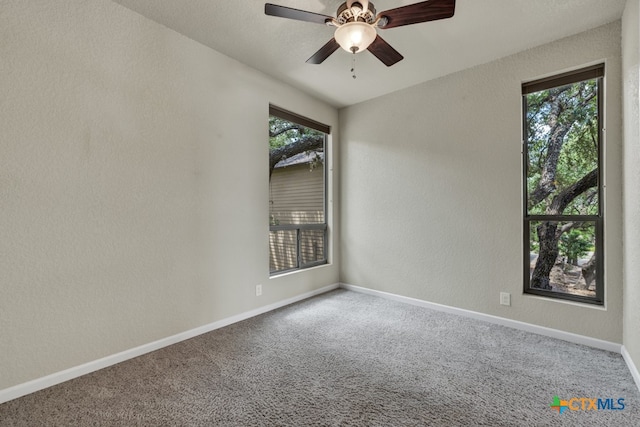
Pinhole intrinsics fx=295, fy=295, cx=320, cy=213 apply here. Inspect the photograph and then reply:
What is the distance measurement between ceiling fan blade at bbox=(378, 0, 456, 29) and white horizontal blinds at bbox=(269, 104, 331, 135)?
1830 millimetres

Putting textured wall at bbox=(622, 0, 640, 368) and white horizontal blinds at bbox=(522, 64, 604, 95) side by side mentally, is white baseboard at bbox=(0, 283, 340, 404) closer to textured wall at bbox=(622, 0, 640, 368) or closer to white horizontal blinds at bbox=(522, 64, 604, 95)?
textured wall at bbox=(622, 0, 640, 368)

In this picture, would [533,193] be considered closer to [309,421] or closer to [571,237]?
[571,237]

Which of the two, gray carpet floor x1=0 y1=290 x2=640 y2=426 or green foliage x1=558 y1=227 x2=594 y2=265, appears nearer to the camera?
gray carpet floor x1=0 y1=290 x2=640 y2=426

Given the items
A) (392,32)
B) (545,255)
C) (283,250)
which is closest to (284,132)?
(283,250)

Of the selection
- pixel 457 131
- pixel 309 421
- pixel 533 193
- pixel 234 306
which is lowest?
pixel 309 421

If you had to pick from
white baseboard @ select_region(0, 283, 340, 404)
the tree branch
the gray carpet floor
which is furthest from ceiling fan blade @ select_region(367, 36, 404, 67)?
white baseboard @ select_region(0, 283, 340, 404)

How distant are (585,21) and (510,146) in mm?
1075

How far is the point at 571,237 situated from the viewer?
8.84 ft

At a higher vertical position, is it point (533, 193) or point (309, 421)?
point (533, 193)

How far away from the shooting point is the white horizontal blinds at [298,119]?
11.5 ft

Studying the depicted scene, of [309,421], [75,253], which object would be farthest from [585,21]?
[75,253]

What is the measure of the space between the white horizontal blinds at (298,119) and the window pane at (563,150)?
2376 millimetres

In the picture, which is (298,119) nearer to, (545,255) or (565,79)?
(565,79)

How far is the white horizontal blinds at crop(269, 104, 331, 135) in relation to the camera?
3.52m
